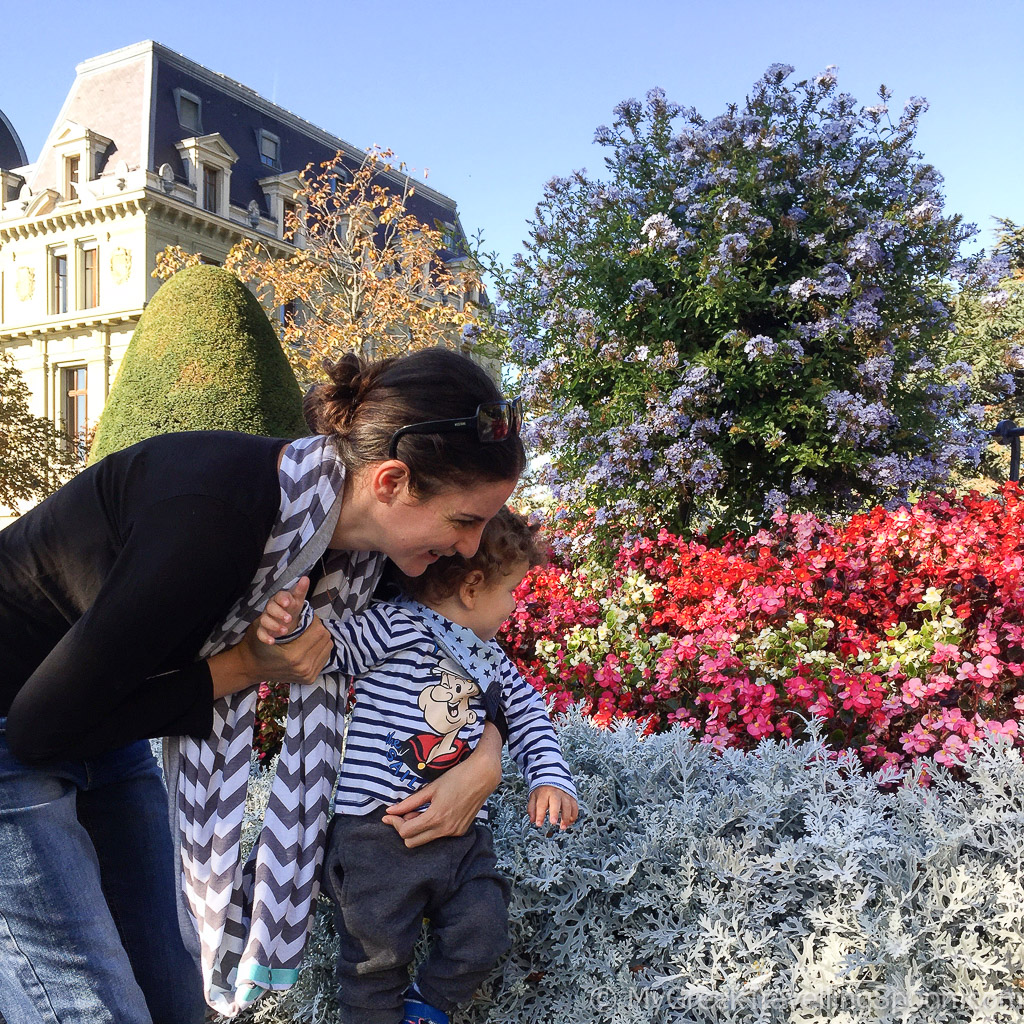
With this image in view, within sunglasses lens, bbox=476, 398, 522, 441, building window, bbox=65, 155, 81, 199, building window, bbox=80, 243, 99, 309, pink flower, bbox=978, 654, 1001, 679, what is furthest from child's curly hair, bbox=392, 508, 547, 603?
building window, bbox=65, 155, 81, 199

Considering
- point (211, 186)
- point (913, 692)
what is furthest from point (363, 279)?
point (211, 186)

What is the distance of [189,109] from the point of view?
88.3 ft

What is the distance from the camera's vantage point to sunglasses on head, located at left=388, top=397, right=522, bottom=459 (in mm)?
1614

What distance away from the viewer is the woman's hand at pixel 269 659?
1.64 meters

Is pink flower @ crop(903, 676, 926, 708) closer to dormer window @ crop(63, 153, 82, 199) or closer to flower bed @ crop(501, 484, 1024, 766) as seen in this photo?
flower bed @ crop(501, 484, 1024, 766)

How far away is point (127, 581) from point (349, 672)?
2.32 feet

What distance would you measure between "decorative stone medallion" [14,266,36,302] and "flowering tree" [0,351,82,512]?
10204mm

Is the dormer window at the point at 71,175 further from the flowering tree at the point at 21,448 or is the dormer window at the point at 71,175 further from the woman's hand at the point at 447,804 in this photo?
the woman's hand at the point at 447,804

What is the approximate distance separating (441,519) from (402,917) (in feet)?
2.69

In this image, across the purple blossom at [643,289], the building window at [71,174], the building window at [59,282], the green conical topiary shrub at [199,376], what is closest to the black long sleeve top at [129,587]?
the purple blossom at [643,289]

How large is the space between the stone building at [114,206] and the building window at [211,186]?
0.03 meters

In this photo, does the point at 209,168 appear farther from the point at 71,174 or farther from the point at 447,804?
the point at 447,804

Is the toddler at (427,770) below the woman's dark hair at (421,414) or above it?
below

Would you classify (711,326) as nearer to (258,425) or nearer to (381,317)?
(258,425)
